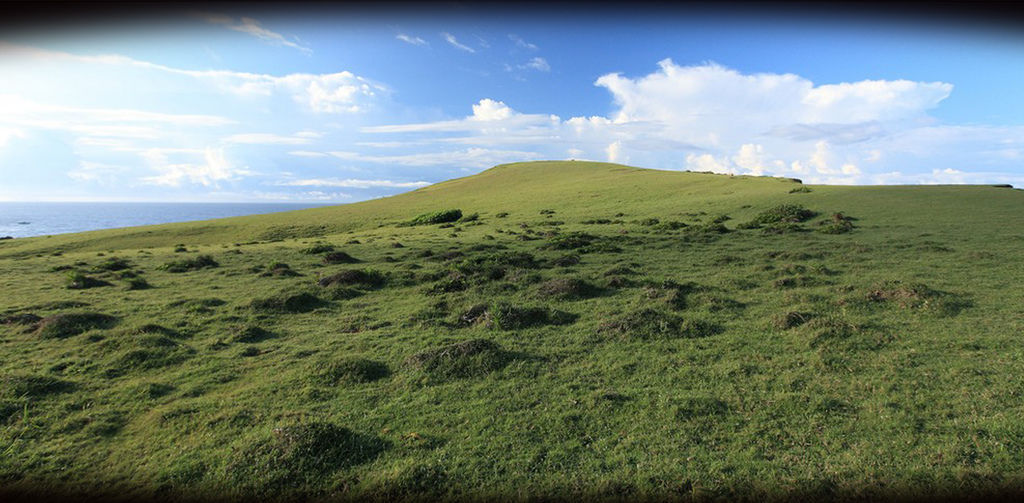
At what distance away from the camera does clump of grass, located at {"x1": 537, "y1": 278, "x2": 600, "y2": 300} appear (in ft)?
72.0

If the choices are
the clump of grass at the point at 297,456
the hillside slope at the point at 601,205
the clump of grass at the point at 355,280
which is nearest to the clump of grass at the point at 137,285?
the clump of grass at the point at 355,280

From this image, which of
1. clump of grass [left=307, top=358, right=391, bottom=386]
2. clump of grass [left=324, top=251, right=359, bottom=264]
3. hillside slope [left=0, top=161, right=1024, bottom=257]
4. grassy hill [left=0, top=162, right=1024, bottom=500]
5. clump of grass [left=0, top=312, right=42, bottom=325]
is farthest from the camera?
hillside slope [left=0, top=161, right=1024, bottom=257]

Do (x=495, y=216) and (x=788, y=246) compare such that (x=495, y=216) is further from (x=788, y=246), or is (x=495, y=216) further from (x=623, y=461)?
(x=623, y=461)

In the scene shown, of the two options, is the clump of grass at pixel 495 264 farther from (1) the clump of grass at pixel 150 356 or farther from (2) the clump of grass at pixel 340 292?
(1) the clump of grass at pixel 150 356

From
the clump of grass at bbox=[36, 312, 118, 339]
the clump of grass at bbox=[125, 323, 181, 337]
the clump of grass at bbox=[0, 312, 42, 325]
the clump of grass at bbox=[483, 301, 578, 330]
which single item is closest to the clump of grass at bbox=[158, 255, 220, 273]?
the clump of grass at bbox=[0, 312, 42, 325]

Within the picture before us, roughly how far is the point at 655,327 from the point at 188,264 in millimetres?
34276

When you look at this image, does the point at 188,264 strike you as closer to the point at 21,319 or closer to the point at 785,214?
the point at 21,319

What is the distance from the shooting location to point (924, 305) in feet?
55.2

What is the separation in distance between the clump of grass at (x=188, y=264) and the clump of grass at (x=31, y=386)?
22.0m

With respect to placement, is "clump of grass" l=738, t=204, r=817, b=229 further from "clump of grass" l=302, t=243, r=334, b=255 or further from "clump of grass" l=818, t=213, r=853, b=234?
"clump of grass" l=302, t=243, r=334, b=255

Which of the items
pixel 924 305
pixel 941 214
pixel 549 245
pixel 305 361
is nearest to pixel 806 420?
pixel 924 305

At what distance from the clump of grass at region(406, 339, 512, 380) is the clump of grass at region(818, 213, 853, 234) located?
3423 centimetres

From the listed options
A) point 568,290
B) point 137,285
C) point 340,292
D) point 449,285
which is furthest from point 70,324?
point 568,290

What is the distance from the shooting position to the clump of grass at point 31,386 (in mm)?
12445
